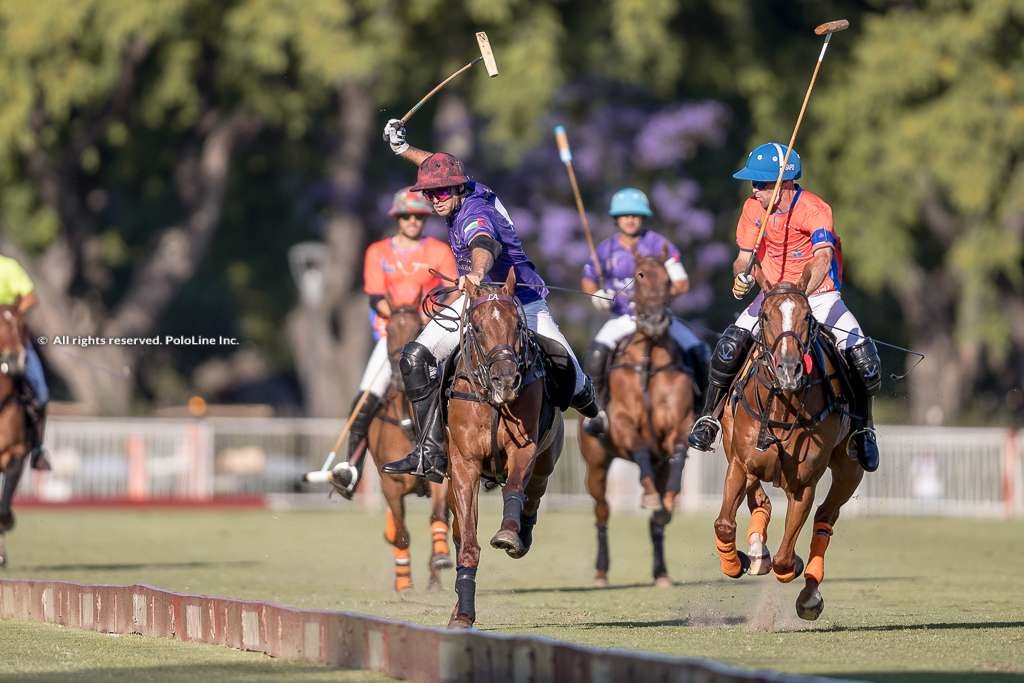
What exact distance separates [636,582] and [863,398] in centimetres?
427

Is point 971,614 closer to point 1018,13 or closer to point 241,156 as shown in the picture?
point 1018,13

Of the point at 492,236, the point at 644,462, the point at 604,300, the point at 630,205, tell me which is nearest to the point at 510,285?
the point at 492,236

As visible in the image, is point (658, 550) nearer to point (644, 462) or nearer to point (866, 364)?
point (644, 462)

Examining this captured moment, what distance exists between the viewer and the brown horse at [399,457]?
15781mm

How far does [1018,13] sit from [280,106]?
12.3m

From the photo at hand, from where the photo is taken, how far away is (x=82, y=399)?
119 ft

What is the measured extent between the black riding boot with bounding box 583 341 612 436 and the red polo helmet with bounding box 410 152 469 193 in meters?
5.31

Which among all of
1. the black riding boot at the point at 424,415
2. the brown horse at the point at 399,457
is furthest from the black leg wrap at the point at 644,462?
the black riding boot at the point at 424,415

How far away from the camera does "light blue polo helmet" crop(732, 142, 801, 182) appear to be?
13438 mm

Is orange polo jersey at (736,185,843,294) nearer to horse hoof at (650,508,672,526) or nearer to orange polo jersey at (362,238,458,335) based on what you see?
orange polo jersey at (362,238,458,335)

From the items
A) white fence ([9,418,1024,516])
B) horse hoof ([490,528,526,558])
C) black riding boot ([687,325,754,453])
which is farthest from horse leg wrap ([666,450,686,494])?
white fence ([9,418,1024,516])

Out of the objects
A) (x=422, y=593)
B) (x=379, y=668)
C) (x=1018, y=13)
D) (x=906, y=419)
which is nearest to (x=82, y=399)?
(x=906, y=419)

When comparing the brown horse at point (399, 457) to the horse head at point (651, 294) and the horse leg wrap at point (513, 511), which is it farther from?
the horse leg wrap at point (513, 511)

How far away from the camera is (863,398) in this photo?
43.5 feet
